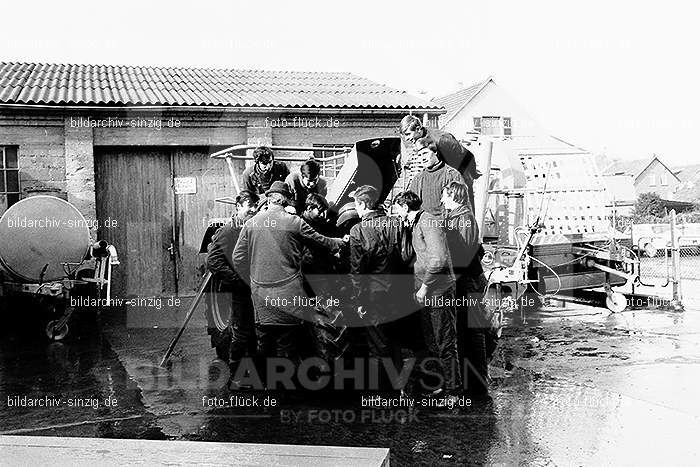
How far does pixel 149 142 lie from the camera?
42.3ft

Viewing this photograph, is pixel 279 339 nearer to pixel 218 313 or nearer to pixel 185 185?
pixel 218 313

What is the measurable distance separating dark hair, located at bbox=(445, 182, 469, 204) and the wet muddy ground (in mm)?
1742

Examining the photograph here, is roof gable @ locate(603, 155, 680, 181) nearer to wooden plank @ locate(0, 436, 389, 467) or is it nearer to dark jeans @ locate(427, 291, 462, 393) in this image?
dark jeans @ locate(427, 291, 462, 393)

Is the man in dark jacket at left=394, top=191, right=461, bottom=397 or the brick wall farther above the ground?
the brick wall

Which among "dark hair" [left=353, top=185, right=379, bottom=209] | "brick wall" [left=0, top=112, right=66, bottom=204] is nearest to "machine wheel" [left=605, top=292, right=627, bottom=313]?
"dark hair" [left=353, top=185, right=379, bottom=209]

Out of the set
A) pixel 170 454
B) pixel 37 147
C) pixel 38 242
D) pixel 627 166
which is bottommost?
pixel 170 454

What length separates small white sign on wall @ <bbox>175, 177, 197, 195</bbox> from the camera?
13.2 m

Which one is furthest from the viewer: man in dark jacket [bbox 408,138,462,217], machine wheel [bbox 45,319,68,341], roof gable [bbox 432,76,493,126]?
roof gable [bbox 432,76,493,126]

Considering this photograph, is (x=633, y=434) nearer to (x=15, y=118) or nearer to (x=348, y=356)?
(x=348, y=356)

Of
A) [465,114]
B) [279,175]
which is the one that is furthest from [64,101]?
[465,114]

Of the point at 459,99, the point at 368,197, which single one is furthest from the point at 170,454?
the point at 459,99

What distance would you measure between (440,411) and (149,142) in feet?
29.4

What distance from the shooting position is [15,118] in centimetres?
1216

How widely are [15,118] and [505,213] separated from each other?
8.63 m
